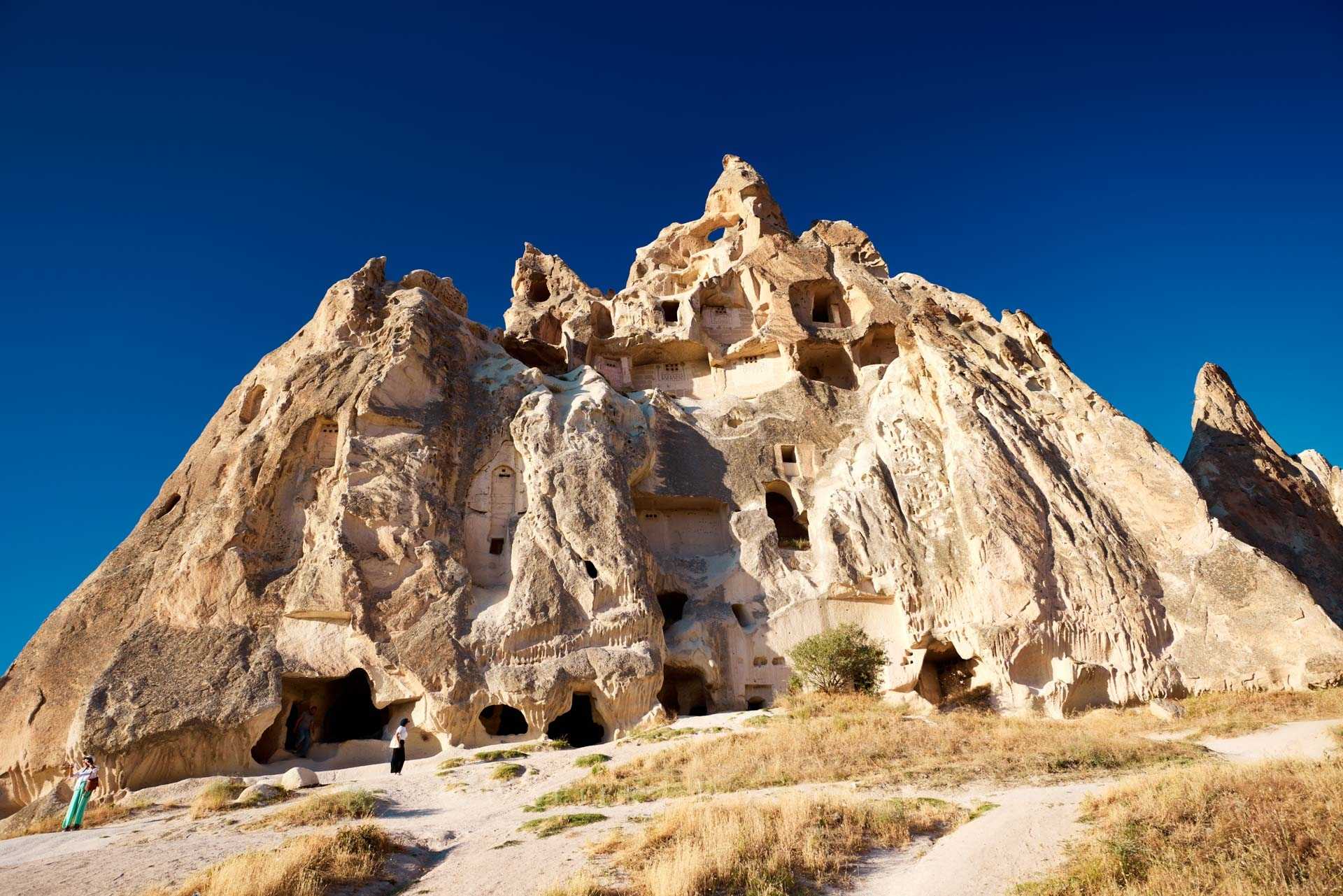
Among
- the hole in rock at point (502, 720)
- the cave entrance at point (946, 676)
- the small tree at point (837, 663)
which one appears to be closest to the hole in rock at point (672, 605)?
the small tree at point (837, 663)

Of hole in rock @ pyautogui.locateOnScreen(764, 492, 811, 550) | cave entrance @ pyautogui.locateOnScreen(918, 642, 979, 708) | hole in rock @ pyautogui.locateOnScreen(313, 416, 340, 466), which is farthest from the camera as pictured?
hole in rock @ pyautogui.locateOnScreen(764, 492, 811, 550)

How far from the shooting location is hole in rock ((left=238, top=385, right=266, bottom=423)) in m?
24.0

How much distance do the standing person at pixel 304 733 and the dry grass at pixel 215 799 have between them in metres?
4.36

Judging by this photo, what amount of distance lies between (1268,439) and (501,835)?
34.1 meters

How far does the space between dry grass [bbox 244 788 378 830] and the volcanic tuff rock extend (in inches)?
236

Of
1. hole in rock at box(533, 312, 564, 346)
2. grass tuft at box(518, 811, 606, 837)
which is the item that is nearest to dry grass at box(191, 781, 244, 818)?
grass tuft at box(518, 811, 606, 837)

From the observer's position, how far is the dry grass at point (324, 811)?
34.6 ft

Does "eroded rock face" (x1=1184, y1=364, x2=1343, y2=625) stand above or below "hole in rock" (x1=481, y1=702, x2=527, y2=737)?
above

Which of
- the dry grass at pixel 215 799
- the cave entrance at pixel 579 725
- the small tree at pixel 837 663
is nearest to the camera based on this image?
the dry grass at pixel 215 799

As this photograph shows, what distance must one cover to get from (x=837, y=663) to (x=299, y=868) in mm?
14315

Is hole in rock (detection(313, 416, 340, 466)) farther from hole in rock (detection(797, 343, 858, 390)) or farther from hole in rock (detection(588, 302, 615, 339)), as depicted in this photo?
hole in rock (detection(797, 343, 858, 390))

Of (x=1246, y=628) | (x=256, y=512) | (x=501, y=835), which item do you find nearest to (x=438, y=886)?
(x=501, y=835)

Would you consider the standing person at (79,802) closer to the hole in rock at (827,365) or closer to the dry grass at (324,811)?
the dry grass at (324,811)

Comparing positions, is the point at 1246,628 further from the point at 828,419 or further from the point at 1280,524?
the point at 828,419
